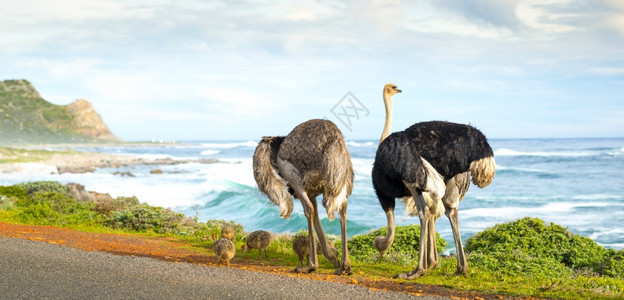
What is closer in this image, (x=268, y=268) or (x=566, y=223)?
(x=268, y=268)

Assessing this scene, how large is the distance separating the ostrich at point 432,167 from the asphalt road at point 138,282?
1.90 metres

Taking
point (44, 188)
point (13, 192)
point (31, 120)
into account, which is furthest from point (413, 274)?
point (31, 120)

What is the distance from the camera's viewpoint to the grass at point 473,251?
899 centimetres

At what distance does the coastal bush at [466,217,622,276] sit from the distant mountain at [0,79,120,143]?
171184 millimetres

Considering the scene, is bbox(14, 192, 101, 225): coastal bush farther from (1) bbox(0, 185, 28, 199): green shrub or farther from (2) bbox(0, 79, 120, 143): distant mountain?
(2) bbox(0, 79, 120, 143): distant mountain

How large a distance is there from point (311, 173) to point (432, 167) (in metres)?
1.86

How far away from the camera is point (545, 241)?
41.8 feet

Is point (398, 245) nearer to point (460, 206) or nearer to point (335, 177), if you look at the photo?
point (335, 177)

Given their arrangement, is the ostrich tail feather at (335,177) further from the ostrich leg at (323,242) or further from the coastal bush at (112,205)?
the coastal bush at (112,205)

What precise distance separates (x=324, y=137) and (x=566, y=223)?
79.0 ft

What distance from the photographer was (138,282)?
810 cm

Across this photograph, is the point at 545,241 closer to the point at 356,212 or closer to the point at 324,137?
the point at 324,137

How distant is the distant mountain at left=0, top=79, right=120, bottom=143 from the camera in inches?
6801

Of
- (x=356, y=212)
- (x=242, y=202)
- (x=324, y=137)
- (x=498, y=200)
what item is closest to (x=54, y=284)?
(x=324, y=137)
